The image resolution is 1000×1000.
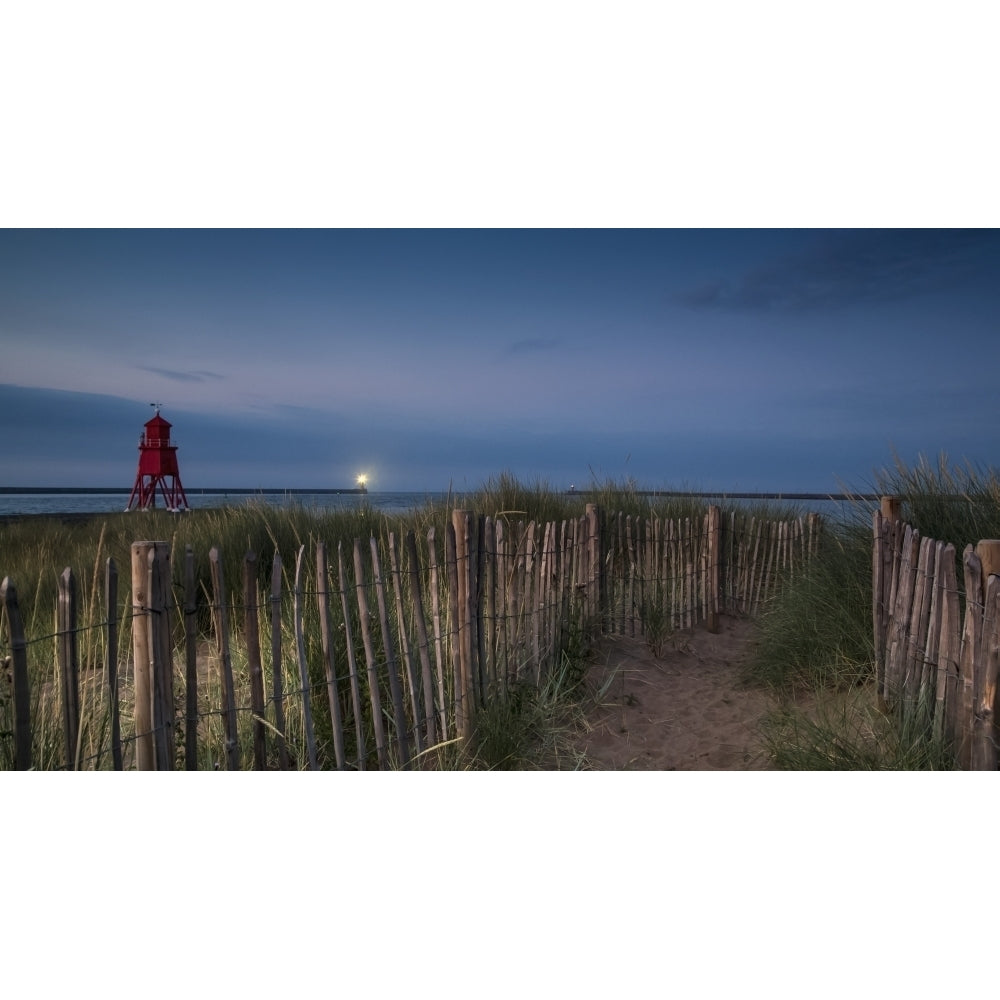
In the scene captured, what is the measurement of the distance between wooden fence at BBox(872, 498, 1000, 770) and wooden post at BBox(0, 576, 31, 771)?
3.01 metres

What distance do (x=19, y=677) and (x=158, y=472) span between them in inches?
503

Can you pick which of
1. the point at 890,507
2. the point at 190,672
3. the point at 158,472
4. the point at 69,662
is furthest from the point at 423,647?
the point at 158,472

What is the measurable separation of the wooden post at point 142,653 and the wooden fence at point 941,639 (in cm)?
276

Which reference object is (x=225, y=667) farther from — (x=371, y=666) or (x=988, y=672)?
(x=988, y=672)

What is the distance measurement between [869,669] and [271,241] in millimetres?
5057

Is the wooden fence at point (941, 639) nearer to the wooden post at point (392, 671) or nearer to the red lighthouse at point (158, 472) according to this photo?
the wooden post at point (392, 671)

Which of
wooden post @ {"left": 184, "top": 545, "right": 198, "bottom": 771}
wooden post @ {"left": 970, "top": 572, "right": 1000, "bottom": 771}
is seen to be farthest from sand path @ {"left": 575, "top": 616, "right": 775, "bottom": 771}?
wooden post @ {"left": 184, "top": 545, "right": 198, "bottom": 771}

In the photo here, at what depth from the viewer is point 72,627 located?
6.64 feet

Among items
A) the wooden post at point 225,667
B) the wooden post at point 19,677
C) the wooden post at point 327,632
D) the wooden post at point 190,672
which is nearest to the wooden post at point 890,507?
the wooden post at point 327,632

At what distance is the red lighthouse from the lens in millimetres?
13430

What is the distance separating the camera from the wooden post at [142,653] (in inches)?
83.4

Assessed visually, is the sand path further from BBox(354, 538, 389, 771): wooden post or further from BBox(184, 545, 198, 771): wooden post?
BBox(184, 545, 198, 771): wooden post
